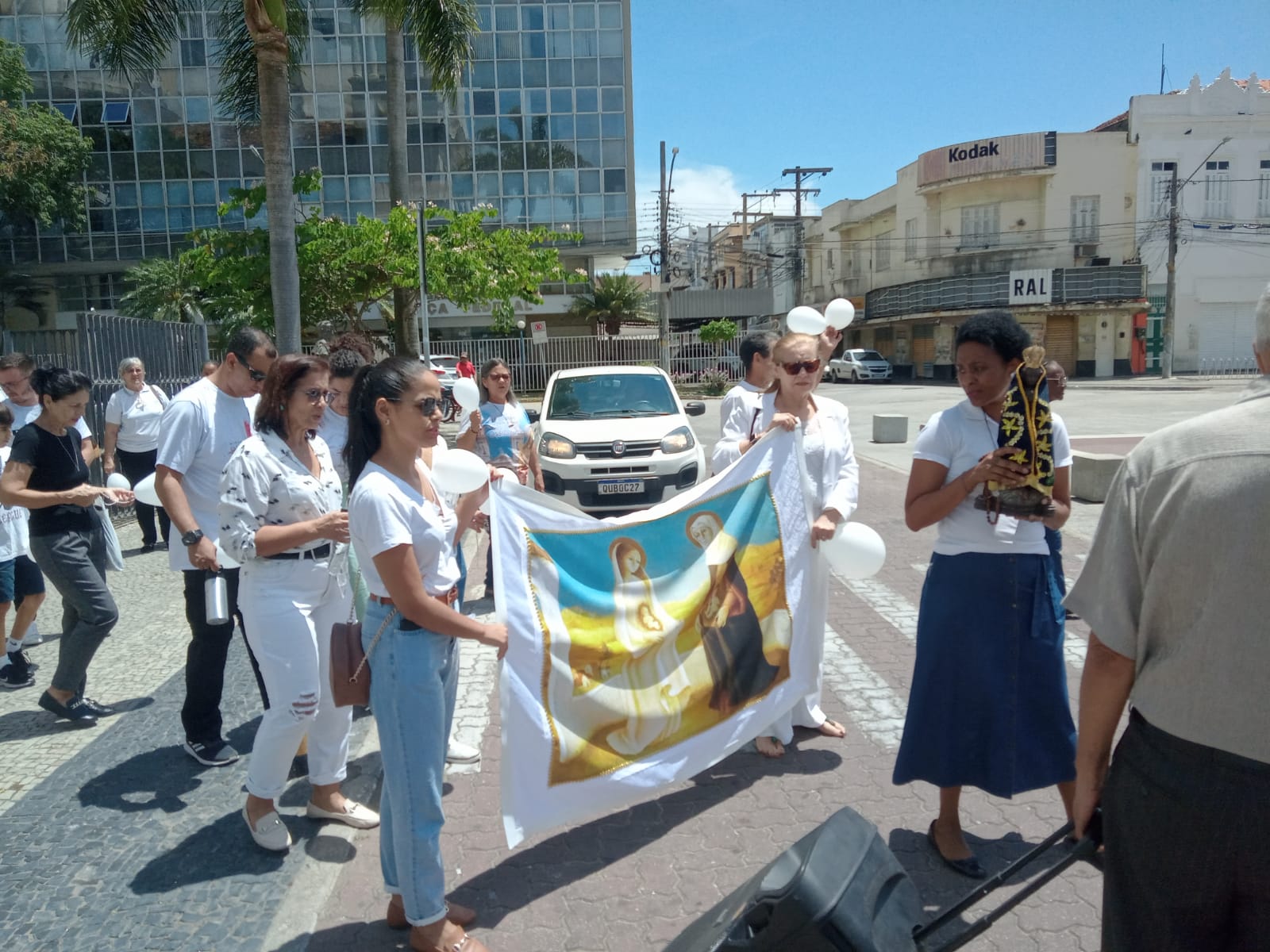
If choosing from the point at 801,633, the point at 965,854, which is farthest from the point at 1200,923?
the point at 801,633

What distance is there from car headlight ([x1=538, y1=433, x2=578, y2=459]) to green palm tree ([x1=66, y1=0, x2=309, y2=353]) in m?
3.54

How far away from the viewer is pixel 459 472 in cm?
334

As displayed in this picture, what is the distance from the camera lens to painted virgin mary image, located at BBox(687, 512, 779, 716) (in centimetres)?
416

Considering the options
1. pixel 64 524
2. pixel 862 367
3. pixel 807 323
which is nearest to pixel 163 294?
pixel 862 367

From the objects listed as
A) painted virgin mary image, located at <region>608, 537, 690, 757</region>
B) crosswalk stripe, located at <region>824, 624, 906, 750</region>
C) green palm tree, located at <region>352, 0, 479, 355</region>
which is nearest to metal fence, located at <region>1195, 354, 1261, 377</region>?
green palm tree, located at <region>352, 0, 479, 355</region>

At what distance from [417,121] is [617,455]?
105 ft

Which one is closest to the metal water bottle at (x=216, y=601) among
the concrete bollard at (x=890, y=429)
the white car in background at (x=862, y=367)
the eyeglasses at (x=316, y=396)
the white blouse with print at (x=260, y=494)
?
the white blouse with print at (x=260, y=494)

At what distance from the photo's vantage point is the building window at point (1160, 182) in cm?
4397

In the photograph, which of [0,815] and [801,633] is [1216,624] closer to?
[801,633]

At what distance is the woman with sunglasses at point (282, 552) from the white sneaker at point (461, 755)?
971 mm

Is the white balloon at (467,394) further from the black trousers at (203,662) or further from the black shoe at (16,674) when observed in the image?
the black shoe at (16,674)

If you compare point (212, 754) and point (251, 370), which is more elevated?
point (251, 370)

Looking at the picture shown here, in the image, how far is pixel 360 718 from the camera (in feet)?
17.3

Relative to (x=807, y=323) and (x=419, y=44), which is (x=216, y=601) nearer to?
(x=807, y=323)
